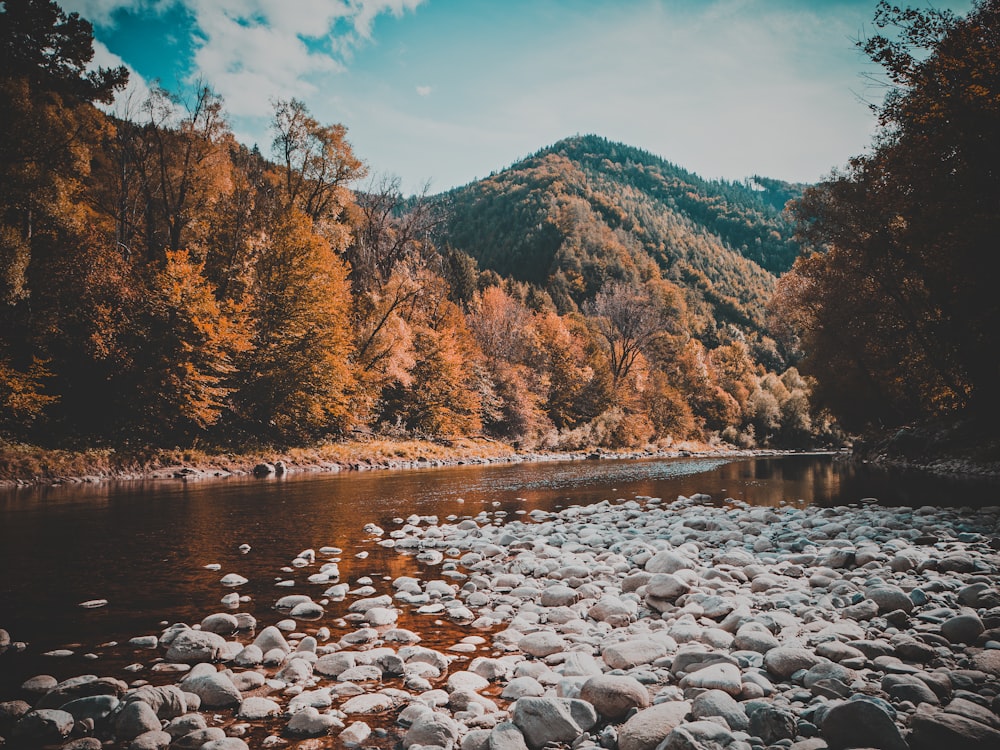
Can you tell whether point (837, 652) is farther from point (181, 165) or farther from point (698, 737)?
point (181, 165)

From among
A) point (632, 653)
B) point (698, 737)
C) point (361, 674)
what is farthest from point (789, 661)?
point (361, 674)

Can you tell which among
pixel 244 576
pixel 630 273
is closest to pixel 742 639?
pixel 244 576

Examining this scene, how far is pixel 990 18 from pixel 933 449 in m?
17.3

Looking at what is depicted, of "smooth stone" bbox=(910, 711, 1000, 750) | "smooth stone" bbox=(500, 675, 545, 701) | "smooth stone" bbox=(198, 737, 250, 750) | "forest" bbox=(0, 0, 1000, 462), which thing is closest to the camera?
"smooth stone" bbox=(910, 711, 1000, 750)

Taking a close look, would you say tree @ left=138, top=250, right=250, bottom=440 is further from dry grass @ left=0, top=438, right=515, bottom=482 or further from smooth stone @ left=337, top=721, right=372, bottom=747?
smooth stone @ left=337, top=721, right=372, bottom=747

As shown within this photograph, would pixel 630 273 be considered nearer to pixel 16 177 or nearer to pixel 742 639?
pixel 16 177

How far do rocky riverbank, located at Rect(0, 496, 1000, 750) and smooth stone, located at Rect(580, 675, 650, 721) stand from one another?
13 millimetres

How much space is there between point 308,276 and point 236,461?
10778mm

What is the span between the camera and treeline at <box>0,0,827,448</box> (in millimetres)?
20906

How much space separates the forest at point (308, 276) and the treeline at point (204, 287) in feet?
0.34

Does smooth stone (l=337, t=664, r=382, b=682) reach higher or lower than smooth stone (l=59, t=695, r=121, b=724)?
lower

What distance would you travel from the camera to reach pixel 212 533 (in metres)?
9.95

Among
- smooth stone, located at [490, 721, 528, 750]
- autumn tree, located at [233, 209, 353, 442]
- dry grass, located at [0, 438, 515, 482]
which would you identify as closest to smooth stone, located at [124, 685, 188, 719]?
smooth stone, located at [490, 721, 528, 750]

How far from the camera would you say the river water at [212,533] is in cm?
527
